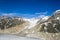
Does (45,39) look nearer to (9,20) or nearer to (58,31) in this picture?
(58,31)

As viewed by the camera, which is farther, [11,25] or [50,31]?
[11,25]

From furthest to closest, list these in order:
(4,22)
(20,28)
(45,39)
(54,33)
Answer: (4,22) → (20,28) → (54,33) → (45,39)

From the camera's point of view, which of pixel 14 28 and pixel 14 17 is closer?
pixel 14 28

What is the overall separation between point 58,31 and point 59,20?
5287 mm

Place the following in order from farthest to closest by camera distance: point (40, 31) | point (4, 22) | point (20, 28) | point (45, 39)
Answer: point (4, 22), point (20, 28), point (40, 31), point (45, 39)

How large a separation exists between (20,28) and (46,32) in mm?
30510

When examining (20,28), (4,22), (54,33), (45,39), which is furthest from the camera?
(4,22)

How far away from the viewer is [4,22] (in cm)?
11431

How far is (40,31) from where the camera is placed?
7931 centimetres

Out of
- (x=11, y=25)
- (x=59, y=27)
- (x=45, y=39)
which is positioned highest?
(x=11, y=25)

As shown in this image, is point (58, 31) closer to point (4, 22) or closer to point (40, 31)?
point (40, 31)

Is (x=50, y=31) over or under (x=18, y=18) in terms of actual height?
under

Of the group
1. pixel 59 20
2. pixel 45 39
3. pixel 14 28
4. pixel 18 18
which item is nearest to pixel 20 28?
pixel 14 28

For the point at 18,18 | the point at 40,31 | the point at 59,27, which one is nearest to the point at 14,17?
the point at 18,18
